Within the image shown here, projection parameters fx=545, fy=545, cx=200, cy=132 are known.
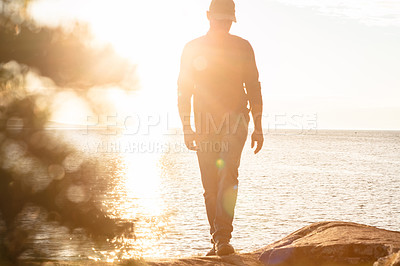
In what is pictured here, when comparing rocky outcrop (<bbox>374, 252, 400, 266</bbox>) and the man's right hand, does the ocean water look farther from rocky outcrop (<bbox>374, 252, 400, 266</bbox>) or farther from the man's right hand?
rocky outcrop (<bbox>374, 252, 400, 266</bbox>)

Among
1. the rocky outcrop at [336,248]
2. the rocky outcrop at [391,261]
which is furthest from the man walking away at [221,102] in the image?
the rocky outcrop at [391,261]

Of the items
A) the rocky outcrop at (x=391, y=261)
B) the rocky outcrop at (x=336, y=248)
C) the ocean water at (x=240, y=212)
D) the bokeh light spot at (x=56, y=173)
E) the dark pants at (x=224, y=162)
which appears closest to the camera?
the rocky outcrop at (x=391, y=261)

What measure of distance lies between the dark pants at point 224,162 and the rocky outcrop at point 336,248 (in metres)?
0.88

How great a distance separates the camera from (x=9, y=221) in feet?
75.2

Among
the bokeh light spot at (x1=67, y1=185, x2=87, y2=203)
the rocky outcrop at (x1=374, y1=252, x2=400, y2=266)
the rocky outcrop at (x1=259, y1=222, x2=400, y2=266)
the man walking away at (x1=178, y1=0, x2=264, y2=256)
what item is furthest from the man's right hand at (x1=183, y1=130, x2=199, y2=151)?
the bokeh light spot at (x1=67, y1=185, x2=87, y2=203)

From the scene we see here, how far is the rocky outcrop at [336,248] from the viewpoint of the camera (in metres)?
6.90

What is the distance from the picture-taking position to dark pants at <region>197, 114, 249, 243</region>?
7.09 m

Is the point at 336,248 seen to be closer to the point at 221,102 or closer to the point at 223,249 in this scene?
the point at 223,249

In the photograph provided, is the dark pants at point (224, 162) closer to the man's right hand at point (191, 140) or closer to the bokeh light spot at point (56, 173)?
the man's right hand at point (191, 140)

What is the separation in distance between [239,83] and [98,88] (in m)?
17.1

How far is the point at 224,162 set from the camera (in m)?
7.12

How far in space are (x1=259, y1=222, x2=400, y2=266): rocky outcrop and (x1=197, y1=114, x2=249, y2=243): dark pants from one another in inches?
34.8

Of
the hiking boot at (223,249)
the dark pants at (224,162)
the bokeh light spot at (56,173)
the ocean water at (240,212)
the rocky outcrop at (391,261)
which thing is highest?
the dark pants at (224,162)

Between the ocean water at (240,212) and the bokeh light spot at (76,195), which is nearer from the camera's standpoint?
the ocean water at (240,212)
